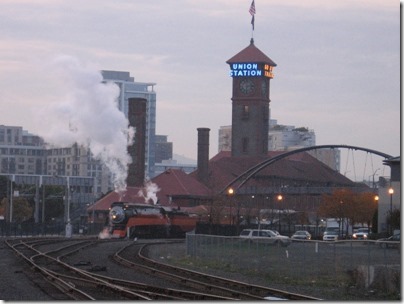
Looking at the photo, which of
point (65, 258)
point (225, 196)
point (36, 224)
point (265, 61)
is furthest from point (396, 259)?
point (265, 61)

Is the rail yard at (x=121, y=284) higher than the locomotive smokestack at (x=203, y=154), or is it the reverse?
the locomotive smokestack at (x=203, y=154)

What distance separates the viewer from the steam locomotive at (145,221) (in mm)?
93500

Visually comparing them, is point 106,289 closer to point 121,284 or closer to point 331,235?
point 121,284

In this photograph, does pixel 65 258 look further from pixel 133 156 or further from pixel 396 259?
pixel 133 156

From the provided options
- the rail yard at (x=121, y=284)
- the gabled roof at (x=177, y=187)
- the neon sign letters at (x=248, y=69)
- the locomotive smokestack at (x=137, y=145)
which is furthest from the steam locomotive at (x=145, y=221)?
the neon sign letters at (x=248, y=69)

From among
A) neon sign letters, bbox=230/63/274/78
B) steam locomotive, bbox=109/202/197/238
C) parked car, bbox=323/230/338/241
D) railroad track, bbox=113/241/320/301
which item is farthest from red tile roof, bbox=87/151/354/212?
railroad track, bbox=113/241/320/301

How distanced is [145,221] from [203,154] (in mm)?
87832

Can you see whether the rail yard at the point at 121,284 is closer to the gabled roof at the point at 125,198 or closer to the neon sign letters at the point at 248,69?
the gabled roof at the point at 125,198


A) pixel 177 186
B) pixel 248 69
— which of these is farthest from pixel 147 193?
pixel 248 69

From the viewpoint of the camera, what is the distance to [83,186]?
18262 centimetres

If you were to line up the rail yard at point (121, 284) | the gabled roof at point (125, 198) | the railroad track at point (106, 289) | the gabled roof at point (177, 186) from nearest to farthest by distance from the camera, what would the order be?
the railroad track at point (106, 289)
the rail yard at point (121, 284)
the gabled roof at point (125, 198)
the gabled roof at point (177, 186)

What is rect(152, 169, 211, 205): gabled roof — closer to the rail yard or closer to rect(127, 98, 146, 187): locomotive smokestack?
rect(127, 98, 146, 187): locomotive smokestack

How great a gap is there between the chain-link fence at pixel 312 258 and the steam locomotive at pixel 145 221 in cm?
3999

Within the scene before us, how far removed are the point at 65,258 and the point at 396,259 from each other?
24.8 m
